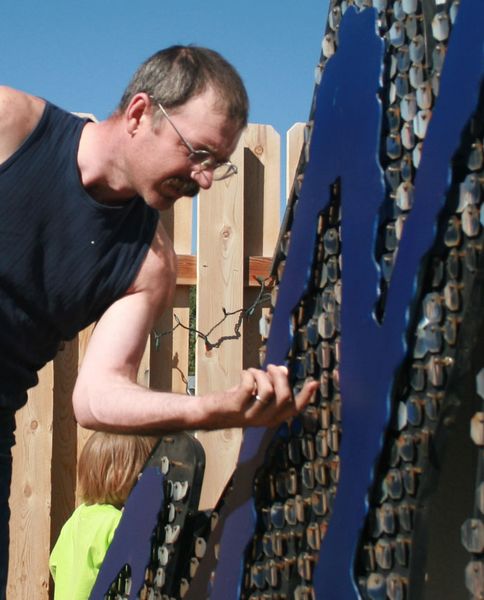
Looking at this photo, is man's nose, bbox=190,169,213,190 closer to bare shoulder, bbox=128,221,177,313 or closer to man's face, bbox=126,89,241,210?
man's face, bbox=126,89,241,210

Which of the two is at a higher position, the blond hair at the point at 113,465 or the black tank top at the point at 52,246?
the black tank top at the point at 52,246

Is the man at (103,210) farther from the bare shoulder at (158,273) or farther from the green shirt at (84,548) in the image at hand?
the green shirt at (84,548)

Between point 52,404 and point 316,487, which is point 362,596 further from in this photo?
point 52,404

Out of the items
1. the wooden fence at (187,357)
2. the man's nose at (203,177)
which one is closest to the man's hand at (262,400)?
the man's nose at (203,177)

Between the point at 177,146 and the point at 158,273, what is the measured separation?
0.38 m

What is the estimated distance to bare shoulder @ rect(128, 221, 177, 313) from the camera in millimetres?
2500

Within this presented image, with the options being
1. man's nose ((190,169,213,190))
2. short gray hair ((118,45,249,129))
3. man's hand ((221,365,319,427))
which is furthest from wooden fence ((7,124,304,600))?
man's hand ((221,365,319,427))

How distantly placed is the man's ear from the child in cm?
134

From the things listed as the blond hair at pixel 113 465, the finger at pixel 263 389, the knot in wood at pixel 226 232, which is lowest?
the blond hair at pixel 113 465

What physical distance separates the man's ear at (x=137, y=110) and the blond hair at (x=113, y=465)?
4.50 ft

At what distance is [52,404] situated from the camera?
3.98 meters

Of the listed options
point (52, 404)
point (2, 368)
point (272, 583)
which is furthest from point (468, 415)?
point (52, 404)

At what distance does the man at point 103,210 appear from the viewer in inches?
90.0

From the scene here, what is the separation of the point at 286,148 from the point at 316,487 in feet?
8.35
